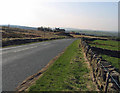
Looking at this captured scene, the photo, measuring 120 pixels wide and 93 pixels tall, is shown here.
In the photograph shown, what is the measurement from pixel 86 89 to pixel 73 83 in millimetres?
899

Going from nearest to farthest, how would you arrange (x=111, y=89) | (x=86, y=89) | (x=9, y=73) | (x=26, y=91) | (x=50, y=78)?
(x=111, y=89), (x=26, y=91), (x=86, y=89), (x=50, y=78), (x=9, y=73)

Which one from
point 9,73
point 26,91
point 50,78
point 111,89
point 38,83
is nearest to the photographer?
point 111,89

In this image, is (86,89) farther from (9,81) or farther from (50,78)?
(9,81)

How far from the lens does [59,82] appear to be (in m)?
6.93

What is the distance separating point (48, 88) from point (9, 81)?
91.9 inches

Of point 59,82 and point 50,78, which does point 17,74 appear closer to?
point 50,78

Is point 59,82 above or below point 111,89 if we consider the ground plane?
below

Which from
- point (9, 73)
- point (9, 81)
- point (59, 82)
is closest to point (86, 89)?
point (59, 82)

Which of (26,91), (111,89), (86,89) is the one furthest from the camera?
(86,89)

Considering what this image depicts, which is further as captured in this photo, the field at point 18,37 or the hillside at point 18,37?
the hillside at point 18,37

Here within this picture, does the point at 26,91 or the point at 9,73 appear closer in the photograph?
the point at 26,91

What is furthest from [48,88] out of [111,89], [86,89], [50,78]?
[111,89]

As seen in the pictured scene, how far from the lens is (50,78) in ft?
24.6

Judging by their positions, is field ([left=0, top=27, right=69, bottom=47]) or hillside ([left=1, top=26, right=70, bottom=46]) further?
hillside ([left=1, top=26, right=70, bottom=46])
